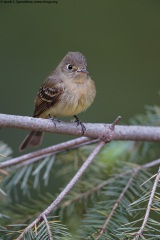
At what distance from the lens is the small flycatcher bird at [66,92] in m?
3.18

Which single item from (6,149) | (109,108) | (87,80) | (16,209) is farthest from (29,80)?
(16,209)

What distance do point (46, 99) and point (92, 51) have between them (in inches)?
48.6

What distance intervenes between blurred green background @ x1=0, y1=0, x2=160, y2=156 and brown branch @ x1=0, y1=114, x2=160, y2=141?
5.02 feet

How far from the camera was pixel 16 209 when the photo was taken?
2.56 m

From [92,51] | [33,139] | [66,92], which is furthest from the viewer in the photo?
[92,51]

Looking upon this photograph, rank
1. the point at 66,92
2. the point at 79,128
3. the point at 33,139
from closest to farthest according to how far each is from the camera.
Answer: the point at 79,128 → the point at 66,92 → the point at 33,139

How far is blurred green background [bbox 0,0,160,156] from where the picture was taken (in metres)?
4.34

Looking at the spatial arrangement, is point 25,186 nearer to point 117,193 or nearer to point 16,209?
point 16,209

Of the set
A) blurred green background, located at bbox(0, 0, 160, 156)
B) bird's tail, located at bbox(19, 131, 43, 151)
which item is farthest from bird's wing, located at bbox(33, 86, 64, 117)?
blurred green background, located at bbox(0, 0, 160, 156)

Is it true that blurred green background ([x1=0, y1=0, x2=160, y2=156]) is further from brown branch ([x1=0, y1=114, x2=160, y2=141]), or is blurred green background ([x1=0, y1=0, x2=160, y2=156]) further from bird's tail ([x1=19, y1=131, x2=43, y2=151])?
brown branch ([x1=0, y1=114, x2=160, y2=141])

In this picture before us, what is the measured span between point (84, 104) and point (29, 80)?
1.33 meters

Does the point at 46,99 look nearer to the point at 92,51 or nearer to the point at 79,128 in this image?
the point at 79,128

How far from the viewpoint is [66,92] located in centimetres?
325

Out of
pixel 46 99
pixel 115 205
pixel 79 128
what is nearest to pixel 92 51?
pixel 46 99
